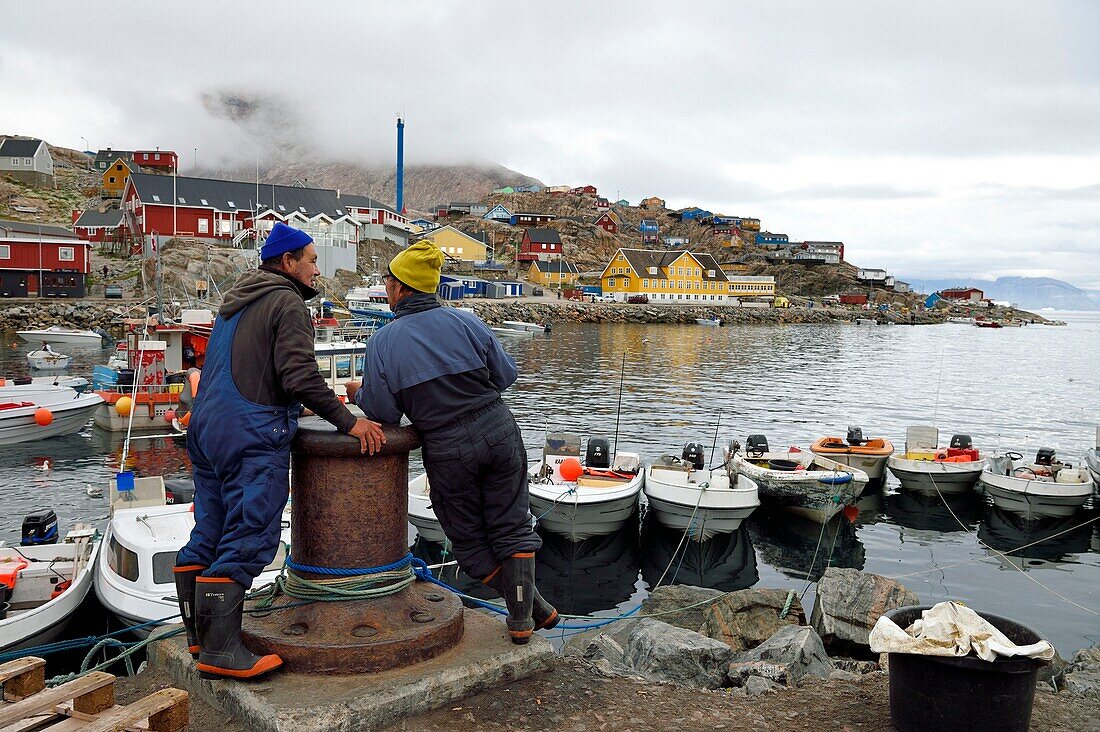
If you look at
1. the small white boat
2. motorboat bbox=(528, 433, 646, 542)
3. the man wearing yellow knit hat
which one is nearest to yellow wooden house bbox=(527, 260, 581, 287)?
the small white boat

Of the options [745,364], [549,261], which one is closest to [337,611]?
[745,364]

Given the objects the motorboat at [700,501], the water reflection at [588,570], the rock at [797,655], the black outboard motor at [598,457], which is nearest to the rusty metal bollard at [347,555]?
the rock at [797,655]

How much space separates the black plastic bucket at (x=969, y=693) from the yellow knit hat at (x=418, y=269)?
3425mm

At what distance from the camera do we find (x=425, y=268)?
4832mm

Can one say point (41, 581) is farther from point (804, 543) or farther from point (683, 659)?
point (804, 543)

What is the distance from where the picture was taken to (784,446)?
2822cm

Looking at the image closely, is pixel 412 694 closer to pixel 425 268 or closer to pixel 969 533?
pixel 425 268

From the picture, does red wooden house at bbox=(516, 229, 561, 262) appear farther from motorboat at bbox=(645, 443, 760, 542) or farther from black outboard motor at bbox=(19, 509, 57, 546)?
black outboard motor at bbox=(19, 509, 57, 546)

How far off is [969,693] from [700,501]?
12.5 metres

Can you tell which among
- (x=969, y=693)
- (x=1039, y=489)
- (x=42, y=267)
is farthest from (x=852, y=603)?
(x=42, y=267)

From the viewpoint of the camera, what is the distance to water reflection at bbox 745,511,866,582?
55.4ft

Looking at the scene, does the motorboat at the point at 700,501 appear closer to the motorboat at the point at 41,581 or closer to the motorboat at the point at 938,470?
the motorboat at the point at 938,470

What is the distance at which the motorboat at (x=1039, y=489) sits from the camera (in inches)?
765

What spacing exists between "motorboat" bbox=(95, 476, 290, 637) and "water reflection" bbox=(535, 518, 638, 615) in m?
5.17
